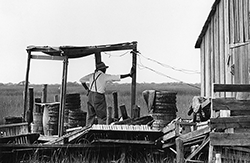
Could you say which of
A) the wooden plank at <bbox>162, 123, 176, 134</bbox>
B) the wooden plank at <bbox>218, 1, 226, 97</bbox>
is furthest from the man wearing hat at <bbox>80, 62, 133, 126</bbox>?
the wooden plank at <bbox>218, 1, 226, 97</bbox>

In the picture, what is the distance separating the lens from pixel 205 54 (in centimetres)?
1650

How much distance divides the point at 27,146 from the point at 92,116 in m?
2.51

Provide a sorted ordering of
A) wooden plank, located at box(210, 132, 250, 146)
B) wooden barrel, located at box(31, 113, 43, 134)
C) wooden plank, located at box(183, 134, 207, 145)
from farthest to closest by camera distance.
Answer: wooden barrel, located at box(31, 113, 43, 134), wooden plank, located at box(183, 134, 207, 145), wooden plank, located at box(210, 132, 250, 146)

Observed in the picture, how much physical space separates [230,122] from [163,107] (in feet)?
14.7

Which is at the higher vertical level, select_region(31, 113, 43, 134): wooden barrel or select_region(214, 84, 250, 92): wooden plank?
select_region(214, 84, 250, 92): wooden plank

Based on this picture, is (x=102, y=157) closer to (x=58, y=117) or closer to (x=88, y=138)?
(x=88, y=138)

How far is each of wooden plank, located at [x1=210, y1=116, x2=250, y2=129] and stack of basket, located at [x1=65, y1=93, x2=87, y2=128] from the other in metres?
6.98

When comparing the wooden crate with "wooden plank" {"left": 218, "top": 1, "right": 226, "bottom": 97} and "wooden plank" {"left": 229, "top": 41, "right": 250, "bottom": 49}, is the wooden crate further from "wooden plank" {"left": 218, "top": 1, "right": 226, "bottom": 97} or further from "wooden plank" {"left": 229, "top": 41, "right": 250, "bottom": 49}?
"wooden plank" {"left": 229, "top": 41, "right": 250, "bottom": 49}

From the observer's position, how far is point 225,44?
14.0 m

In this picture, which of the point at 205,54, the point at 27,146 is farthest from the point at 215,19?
the point at 27,146

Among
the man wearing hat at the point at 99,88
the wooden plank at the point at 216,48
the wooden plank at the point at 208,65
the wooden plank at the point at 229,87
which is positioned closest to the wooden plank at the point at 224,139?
the wooden plank at the point at 229,87

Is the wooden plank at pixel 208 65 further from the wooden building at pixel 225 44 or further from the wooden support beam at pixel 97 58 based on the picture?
the wooden support beam at pixel 97 58

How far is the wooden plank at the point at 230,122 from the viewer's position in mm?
10430

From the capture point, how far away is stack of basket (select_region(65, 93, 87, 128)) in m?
16.6
